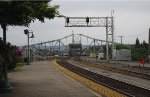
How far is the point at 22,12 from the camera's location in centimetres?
1945

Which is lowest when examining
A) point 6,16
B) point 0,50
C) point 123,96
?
point 123,96

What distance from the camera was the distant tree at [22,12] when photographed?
19062 millimetres

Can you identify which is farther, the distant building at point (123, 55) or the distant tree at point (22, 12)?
the distant building at point (123, 55)

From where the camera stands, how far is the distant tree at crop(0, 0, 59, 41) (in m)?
19.1

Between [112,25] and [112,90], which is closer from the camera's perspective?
[112,90]

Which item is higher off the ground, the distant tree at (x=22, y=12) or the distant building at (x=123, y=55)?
the distant tree at (x=22, y=12)

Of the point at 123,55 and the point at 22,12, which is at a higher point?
the point at 22,12

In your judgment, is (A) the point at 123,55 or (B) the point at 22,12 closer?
(B) the point at 22,12

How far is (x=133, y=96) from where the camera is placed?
1869 centimetres

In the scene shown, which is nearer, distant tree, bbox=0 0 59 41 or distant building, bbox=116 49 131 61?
distant tree, bbox=0 0 59 41

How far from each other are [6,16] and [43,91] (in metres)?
4.25

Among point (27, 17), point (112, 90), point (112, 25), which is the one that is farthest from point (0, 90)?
point (112, 25)

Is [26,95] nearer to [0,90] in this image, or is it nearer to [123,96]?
[0,90]

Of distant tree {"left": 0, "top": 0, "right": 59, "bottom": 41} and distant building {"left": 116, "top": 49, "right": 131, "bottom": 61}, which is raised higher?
distant tree {"left": 0, "top": 0, "right": 59, "bottom": 41}
